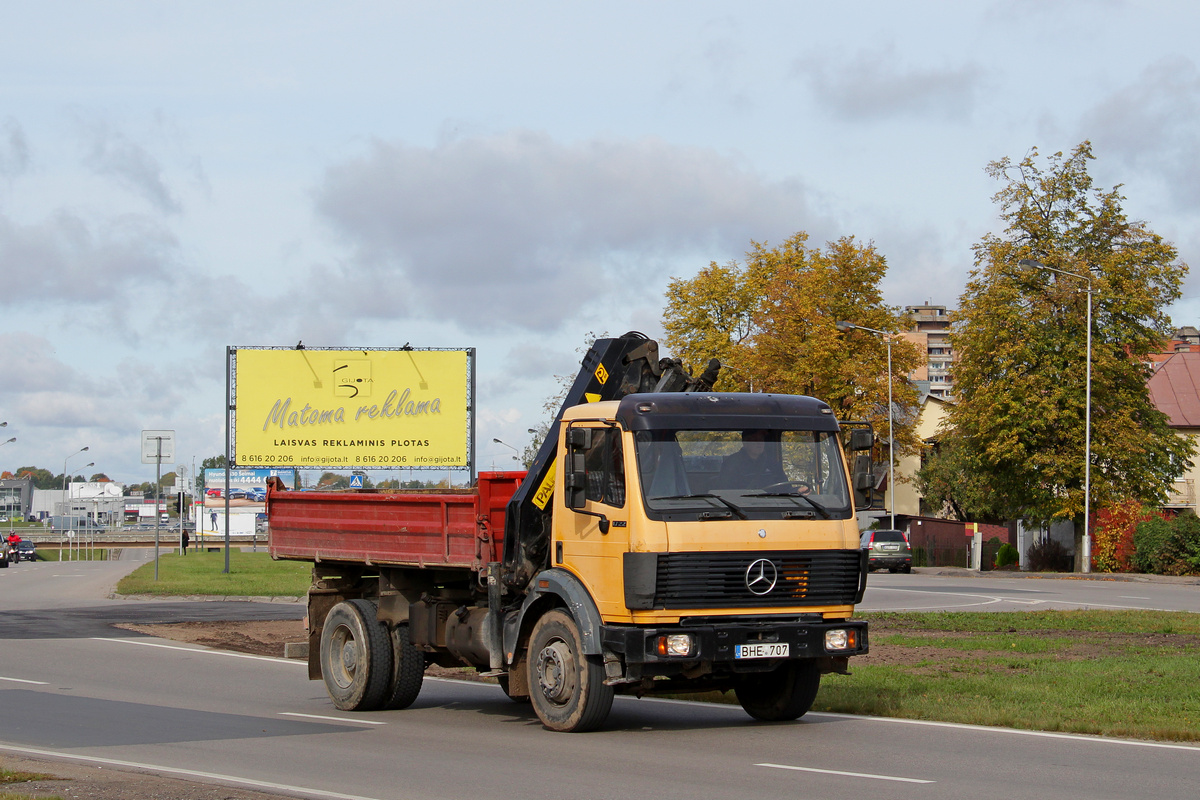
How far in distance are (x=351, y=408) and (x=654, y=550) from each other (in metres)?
30.8

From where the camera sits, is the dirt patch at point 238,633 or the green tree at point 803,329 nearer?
the dirt patch at point 238,633

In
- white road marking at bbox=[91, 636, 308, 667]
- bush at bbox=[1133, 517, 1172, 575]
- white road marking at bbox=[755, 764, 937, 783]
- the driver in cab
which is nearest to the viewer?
white road marking at bbox=[755, 764, 937, 783]

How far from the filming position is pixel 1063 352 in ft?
157

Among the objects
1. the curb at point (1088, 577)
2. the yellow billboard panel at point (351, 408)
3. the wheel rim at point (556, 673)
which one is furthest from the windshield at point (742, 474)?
the curb at point (1088, 577)

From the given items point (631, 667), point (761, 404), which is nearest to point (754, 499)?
point (761, 404)

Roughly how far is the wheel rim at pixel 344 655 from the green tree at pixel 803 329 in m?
42.2

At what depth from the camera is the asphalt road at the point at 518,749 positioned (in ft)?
28.2

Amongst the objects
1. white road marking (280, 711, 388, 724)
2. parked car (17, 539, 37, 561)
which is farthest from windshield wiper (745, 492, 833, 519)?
parked car (17, 539, 37, 561)

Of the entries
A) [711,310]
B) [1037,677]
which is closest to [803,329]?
[711,310]

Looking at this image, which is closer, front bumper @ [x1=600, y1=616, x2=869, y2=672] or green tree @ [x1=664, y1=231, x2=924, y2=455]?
front bumper @ [x1=600, y1=616, x2=869, y2=672]

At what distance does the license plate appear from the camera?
1030 cm

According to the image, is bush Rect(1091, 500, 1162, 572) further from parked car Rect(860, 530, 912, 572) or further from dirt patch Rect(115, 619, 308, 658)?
dirt patch Rect(115, 619, 308, 658)

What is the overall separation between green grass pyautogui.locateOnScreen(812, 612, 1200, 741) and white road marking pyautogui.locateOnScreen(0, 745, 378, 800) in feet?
18.3

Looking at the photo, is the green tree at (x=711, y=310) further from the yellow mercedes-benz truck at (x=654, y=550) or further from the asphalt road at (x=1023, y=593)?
the yellow mercedes-benz truck at (x=654, y=550)
